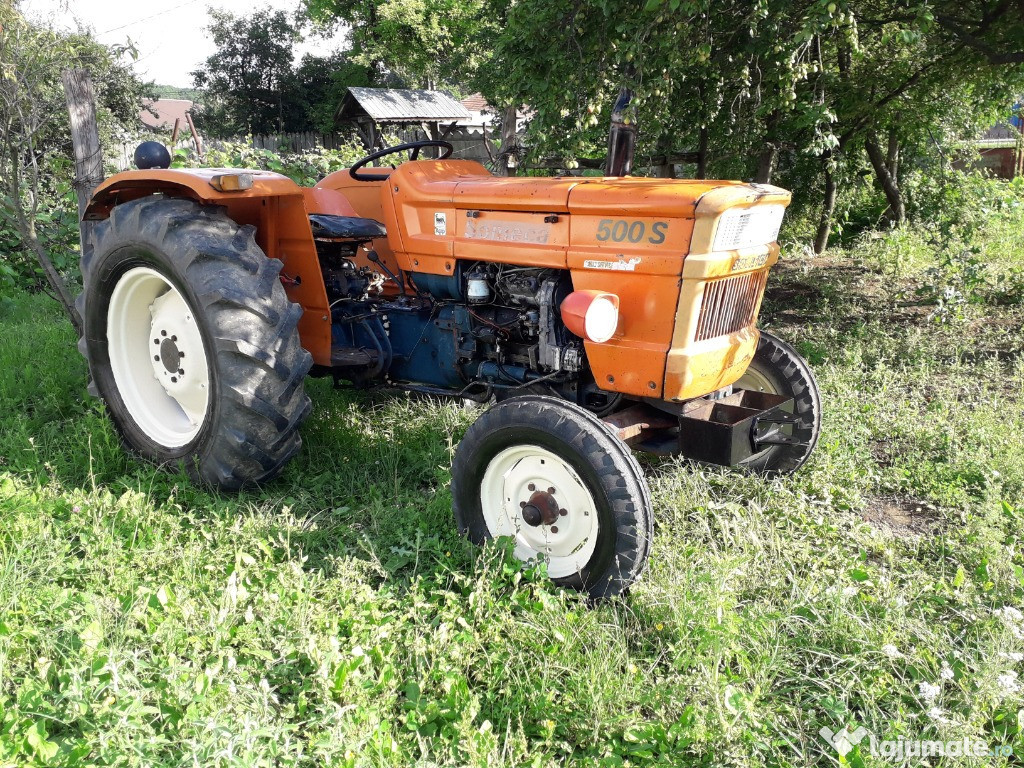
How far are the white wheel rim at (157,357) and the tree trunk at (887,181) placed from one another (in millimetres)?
7482

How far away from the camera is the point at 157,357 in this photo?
3.60 meters

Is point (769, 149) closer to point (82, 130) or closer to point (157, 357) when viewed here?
point (82, 130)

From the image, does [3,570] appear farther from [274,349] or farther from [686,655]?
[686,655]

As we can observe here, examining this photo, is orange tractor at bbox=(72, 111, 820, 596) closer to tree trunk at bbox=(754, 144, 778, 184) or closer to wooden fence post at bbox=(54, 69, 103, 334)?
wooden fence post at bbox=(54, 69, 103, 334)

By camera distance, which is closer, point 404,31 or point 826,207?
point 826,207

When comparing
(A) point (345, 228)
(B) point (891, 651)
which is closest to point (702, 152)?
(A) point (345, 228)

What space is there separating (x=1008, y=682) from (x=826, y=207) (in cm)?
761

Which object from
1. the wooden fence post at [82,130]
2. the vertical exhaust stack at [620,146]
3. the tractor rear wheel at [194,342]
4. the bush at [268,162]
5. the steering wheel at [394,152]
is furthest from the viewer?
the bush at [268,162]

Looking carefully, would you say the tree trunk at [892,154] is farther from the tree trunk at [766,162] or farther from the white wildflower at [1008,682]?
the white wildflower at [1008,682]

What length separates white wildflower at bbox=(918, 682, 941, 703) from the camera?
2.01 meters

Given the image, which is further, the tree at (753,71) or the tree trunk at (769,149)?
the tree trunk at (769,149)

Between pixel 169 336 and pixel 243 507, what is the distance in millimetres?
930

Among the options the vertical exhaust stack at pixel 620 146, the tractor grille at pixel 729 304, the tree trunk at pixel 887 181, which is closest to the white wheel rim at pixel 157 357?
the vertical exhaust stack at pixel 620 146

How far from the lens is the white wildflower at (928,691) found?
2015mm
